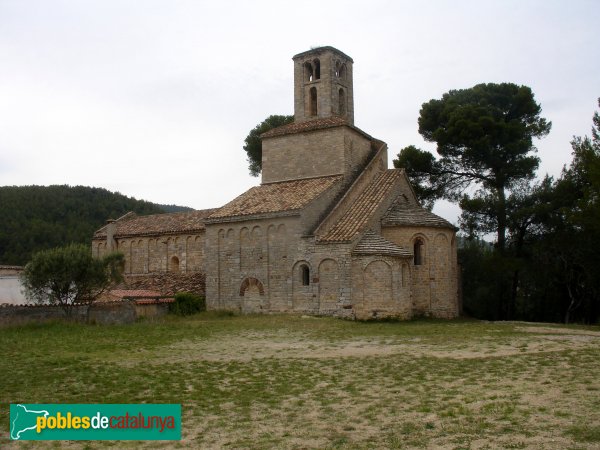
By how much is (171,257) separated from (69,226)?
3387cm

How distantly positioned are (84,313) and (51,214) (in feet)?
156

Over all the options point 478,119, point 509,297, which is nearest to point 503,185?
point 478,119

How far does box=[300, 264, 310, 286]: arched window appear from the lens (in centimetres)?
2702

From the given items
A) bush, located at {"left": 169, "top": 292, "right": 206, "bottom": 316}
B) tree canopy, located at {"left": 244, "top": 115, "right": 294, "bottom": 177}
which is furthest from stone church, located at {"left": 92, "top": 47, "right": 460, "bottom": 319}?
tree canopy, located at {"left": 244, "top": 115, "right": 294, "bottom": 177}

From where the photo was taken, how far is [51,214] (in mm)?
67812

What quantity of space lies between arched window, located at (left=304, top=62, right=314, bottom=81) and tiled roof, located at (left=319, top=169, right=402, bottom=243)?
643 centimetres

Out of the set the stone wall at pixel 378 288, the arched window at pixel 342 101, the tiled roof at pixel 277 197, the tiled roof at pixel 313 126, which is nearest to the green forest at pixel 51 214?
the tiled roof at pixel 277 197

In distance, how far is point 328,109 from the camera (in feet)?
103

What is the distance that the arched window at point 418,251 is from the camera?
2767 cm

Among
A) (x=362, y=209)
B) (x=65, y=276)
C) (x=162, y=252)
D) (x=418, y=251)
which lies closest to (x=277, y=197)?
(x=362, y=209)

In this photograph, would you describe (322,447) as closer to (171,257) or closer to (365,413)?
(365,413)

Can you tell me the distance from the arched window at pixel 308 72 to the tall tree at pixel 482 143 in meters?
7.55

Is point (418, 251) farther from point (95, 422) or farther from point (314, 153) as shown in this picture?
point (95, 422)

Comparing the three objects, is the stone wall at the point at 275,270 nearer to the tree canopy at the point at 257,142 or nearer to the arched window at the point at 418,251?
the arched window at the point at 418,251
